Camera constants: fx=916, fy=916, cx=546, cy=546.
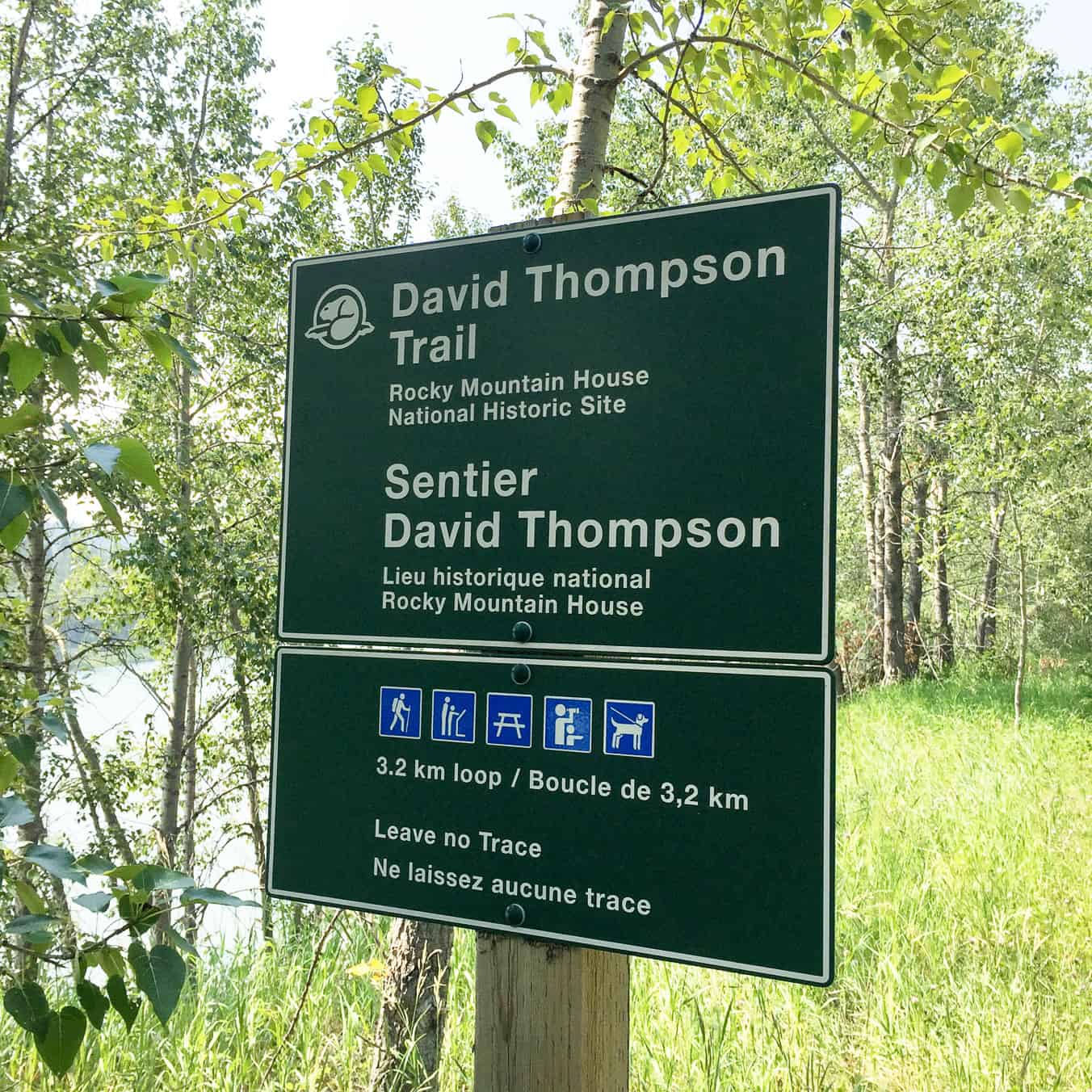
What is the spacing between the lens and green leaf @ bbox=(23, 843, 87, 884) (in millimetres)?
1183

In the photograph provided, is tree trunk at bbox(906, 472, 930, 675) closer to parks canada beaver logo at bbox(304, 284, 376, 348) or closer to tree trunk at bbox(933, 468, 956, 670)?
tree trunk at bbox(933, 468, 956, 670)

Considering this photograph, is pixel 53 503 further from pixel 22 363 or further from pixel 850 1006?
pixel 850 1006

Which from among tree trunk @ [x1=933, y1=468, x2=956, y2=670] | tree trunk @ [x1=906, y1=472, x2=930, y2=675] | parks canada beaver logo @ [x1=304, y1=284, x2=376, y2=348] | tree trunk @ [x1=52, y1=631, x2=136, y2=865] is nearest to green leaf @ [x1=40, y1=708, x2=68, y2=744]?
parks canada beaver logo @ [x1=304, y1=284, x2=376, y2=348]

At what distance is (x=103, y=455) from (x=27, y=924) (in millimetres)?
642

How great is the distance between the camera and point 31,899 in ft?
4.34

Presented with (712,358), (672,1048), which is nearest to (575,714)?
(712,358)

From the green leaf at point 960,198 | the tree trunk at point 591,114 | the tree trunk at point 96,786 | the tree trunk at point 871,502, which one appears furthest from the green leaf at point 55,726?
the tree trunk at point 871,502

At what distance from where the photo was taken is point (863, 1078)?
260cm

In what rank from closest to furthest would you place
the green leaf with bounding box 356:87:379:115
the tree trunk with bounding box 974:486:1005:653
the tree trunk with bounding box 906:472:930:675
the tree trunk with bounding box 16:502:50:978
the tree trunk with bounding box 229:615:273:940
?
1. the green leaf with bounding box 356:87:379:115
2. the tree trunk with bounding box 16:502:50:978
3. the tree trunk with bounding box 229:615:273:940
4. the tree trunk with bounding box 974:486:1005:653
5. the tree trunk with bounding box 906:472:930:675

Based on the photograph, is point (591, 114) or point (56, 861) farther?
point (591, 114)

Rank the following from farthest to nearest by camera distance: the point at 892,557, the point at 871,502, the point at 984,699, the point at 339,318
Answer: the point at 871,502 → the point at 892,557 → the point at 984,699 → the point at 339,318

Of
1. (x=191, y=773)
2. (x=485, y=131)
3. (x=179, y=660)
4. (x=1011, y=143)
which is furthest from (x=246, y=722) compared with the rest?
(x=1011, y=143)

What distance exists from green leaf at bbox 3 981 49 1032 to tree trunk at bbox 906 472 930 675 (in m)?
13.7

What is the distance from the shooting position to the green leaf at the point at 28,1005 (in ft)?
4.02
